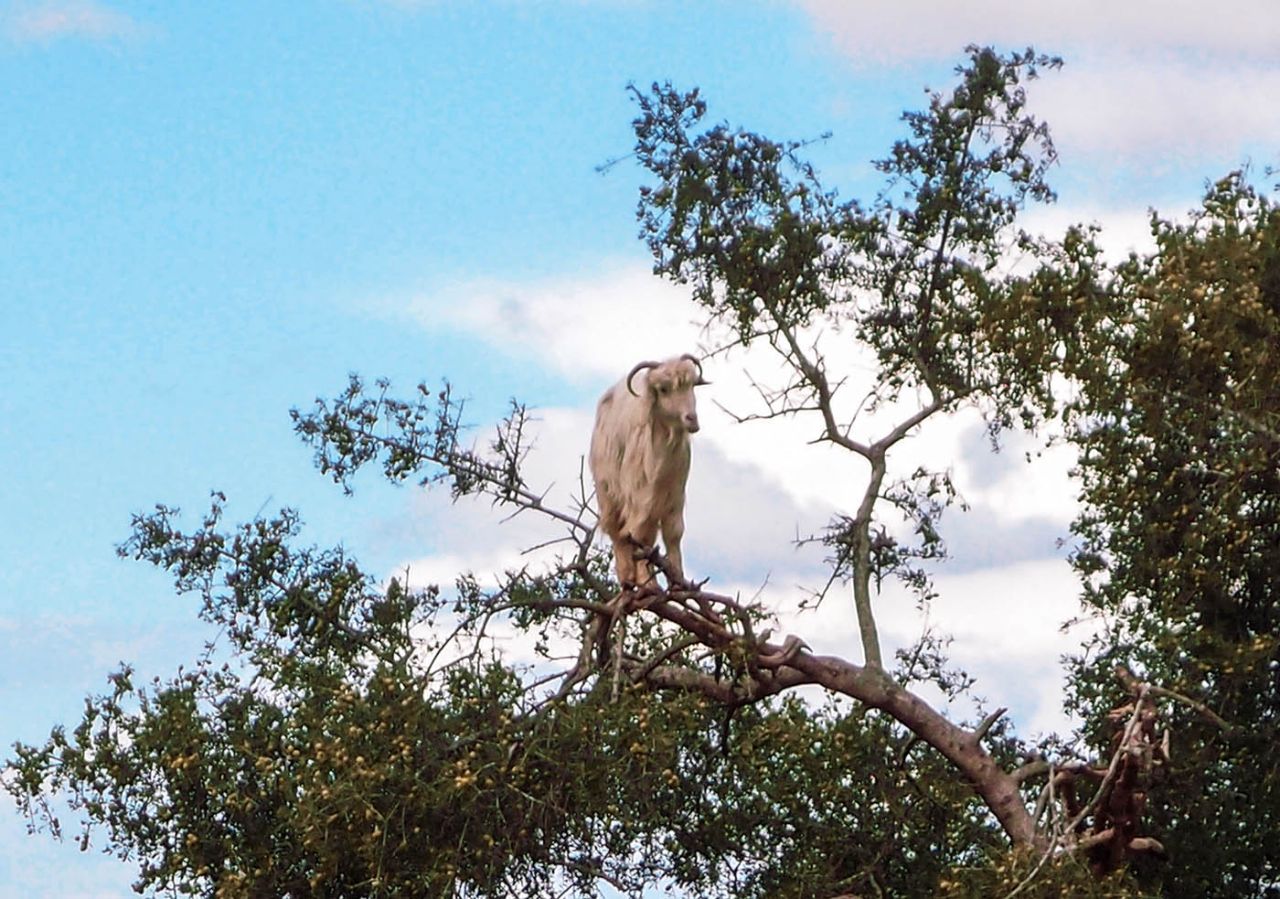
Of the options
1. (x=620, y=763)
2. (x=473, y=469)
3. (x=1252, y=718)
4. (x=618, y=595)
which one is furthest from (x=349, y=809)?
(x=1252, y=718)

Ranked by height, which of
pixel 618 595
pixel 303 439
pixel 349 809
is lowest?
pixel 349 809

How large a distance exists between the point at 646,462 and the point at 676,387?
503 mm

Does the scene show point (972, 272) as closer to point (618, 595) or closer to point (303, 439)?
point (618, 595)

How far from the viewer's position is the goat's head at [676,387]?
456 inches

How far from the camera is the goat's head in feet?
38.0

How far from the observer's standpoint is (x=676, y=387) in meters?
11.6

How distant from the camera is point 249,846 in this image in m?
11.3

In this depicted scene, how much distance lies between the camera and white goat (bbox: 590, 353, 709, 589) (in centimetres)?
1163

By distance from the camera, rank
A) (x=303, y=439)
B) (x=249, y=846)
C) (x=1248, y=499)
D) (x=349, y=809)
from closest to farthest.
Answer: (x=349, y=809) → (x=249, y=846) → (x=1248, y=499) → (x=303, y=439)

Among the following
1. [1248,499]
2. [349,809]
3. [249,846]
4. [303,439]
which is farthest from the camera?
[303,439]

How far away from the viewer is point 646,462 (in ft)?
38.9

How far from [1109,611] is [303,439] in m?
5.46

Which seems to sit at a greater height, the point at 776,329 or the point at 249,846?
the point at 776,329

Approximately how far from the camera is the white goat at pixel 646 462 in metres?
11.6
